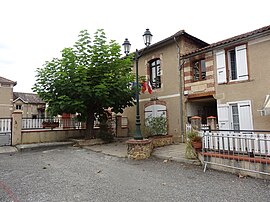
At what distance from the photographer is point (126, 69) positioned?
11.5 m

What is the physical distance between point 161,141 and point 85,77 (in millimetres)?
5304

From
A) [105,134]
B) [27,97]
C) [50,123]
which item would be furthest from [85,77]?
[27,97]

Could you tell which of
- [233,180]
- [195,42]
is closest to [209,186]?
[233,180]

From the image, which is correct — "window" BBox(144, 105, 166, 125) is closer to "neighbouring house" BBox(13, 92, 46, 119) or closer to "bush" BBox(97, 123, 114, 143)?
"bush" BBox(97, 123, 114, 143)

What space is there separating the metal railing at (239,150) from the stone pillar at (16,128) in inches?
385

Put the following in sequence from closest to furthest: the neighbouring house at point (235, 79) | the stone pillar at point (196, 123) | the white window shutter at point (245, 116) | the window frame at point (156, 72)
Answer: the stone pillar at point (196, 123) < the neighbouring house at point (235, 79) < the white window shutter at point (245, 116) < the window frame at point (156, 72)

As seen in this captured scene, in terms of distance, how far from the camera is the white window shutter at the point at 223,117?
9.73m

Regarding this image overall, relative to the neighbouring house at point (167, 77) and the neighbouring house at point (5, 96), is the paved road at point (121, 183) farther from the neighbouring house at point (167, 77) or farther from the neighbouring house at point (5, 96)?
the neighbouring house at point (5, 96)

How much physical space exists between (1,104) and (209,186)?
34.0 m

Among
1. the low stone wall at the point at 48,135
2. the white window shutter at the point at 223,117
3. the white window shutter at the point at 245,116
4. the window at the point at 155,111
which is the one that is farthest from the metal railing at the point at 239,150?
the low stone wall at the point at 48,135

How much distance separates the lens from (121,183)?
5039 mm

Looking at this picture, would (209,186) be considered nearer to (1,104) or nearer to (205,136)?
(205,136)

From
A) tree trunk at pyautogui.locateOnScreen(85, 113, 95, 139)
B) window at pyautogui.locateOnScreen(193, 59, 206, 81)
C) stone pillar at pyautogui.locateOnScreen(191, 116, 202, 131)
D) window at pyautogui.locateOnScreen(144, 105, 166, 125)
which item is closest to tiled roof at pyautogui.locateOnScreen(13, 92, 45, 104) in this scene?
tree trunk at pyautogui.locateOnScreen(85, 113, 95, 139)

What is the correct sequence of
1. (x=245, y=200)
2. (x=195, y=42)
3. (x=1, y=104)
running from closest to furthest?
(x=245, y=200)
(x=195, y=42)
(x=1, y=104)
